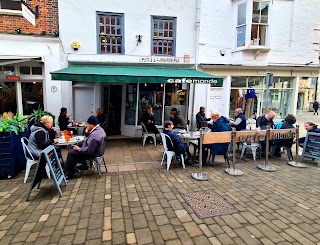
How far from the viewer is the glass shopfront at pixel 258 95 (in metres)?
10.4

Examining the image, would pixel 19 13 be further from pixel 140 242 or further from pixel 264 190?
pixel 264 190

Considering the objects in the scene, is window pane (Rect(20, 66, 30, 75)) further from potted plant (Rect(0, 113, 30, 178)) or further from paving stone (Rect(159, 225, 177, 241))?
paving stone (Rect(159, 225, 177, 241))

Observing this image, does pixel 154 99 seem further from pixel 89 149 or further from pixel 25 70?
pixel 89 149

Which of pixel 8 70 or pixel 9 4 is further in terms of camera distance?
pixel 8 70

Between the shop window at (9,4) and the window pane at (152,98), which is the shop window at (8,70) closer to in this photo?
the shop window at (9,4)

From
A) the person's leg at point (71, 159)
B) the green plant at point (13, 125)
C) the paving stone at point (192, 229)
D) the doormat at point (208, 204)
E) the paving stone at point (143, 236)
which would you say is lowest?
the paving stone at point (143, 236)

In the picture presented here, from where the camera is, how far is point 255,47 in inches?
368

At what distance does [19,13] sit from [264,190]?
929cm

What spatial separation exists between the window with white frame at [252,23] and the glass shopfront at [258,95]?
170 centimetres

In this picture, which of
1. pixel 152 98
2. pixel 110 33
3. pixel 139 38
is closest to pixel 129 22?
pixel 139 38

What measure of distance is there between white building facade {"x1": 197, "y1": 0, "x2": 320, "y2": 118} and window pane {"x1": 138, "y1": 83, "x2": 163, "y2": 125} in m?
2.06

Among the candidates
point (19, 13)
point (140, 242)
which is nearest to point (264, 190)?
point (140, 242)

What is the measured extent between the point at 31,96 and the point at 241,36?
30.0 feet

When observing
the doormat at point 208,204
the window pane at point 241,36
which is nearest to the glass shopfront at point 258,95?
the window pane at point 241,36
